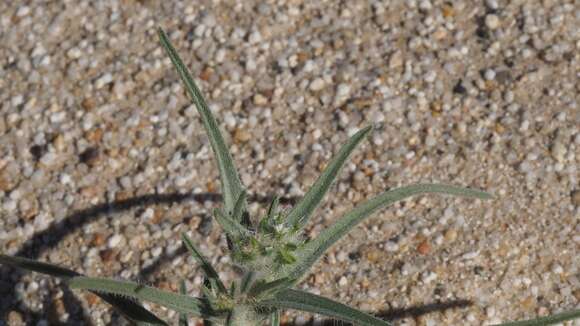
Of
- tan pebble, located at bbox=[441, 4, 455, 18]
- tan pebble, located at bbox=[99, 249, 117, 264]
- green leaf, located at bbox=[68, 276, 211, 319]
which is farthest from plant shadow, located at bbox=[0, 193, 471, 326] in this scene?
tan pebble, located at bbox=[441, 4, 455, 18]

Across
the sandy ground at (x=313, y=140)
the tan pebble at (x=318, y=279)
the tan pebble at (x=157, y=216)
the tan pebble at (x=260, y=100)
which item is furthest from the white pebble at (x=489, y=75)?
the tan pebble at (x=157, y=216)

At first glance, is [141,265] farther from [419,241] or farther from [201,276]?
[419,241]

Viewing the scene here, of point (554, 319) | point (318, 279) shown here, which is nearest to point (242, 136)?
point (318, 279)

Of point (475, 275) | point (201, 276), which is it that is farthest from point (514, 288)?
point (201, 276)

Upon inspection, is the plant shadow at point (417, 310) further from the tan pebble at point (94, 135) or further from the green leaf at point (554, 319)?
the tan pebble at point (94, 135)

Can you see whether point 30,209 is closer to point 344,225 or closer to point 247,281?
point 247,281

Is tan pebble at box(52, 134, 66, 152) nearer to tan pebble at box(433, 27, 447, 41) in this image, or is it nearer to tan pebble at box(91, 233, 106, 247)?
tan pebble at box(91, 233, 106, 247)
